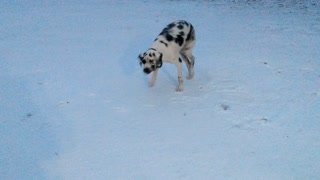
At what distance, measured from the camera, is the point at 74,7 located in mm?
10352

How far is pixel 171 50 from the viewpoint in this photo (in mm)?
5055

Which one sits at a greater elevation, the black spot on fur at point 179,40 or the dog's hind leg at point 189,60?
the black spot on fur at point 179,40

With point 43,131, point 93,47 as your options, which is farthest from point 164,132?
point 93,47

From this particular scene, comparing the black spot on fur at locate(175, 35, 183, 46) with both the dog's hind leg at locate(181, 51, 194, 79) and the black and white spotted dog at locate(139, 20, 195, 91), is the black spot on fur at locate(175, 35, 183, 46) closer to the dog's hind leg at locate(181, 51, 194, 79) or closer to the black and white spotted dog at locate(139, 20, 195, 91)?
the black and white spotted dog at locate(139, 20, 195, 91)

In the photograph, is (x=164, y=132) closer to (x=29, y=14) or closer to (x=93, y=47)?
(x=93, y=47)

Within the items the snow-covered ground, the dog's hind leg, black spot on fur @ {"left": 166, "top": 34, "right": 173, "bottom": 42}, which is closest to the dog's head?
black spot on fur @ {"left": 166, "top": 34, "right": 173, "bottom": 42}

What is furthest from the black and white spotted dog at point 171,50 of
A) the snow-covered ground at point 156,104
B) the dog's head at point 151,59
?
the snow-covered ground at point 156,104

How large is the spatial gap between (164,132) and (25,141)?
1.70 meters

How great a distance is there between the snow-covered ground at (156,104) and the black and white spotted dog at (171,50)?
1.22 feet

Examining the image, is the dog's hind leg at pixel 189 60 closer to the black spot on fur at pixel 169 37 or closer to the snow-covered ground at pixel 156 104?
the snow-covered ground at pixel 156 104

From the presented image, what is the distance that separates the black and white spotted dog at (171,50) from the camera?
4.79 metres

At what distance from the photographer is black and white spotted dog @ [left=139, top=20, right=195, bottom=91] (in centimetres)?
479

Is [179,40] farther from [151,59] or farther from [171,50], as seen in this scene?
[151,59]

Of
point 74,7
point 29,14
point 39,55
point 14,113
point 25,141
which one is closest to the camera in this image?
point 25,141
